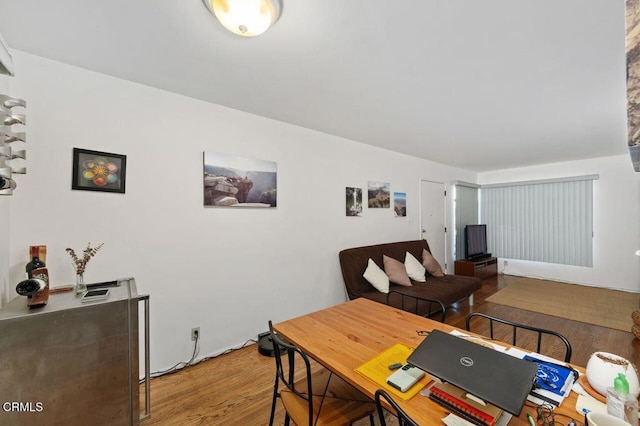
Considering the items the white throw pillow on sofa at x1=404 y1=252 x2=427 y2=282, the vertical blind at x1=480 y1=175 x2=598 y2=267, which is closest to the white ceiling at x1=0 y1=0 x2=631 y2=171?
the white throw pillow on sofa at x1=404 y1=252 x2=427 y2=282

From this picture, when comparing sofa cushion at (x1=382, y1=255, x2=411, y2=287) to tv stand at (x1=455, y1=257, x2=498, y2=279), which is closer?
sofa cushion at (x1=382, y1=255, x2=411, y2=287)

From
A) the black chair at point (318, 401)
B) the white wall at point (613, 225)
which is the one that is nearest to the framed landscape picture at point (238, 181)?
the black chair at point (318, 401)

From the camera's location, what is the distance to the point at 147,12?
1355 mm

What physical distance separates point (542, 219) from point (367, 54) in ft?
19.0

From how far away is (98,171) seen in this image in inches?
75.6

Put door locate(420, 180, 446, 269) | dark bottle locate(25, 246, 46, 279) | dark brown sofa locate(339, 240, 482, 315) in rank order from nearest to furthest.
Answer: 1. dark bottle locate(25, 246, 46, 279)
2. dark brown sofa locate(339, 240, 482, 315)
3. door locate(420, 180, 446, 269)

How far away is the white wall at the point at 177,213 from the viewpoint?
177 cm

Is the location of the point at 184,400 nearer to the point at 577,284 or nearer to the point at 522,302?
the point at 522,302

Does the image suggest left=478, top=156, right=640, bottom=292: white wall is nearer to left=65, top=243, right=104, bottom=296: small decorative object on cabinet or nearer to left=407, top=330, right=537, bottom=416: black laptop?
left=407, top=330, right=537, bottom=416: black laptop

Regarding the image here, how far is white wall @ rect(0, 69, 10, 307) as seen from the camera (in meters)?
1.50

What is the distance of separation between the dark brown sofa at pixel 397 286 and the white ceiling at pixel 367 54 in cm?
172

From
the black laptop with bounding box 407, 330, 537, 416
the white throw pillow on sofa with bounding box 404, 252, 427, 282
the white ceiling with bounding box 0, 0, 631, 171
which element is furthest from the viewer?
the white throw pillow on sofa with bounding box 404, 252, 427, 282

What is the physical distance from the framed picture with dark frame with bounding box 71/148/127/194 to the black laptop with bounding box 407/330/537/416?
227cm

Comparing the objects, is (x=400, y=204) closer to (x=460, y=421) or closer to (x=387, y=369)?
(x=387, y=369)
